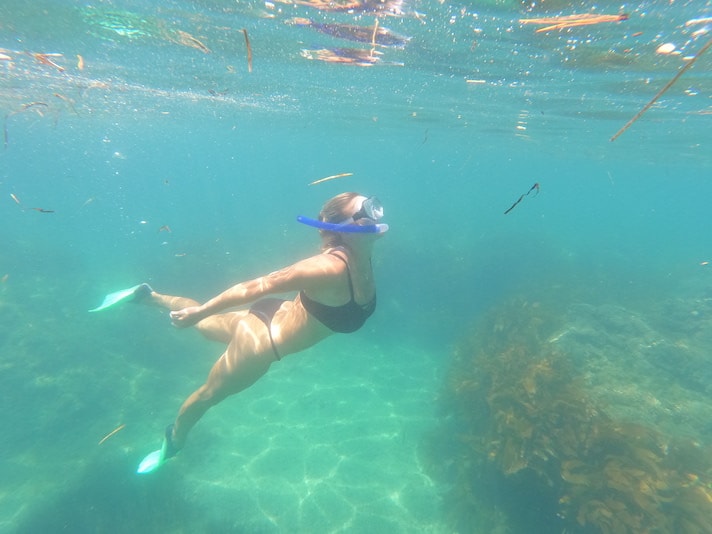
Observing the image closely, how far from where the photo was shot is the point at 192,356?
13.0 m

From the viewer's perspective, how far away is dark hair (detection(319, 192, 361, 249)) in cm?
411

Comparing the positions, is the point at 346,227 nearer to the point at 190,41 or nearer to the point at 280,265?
the point at 190,41

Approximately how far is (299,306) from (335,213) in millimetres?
1437

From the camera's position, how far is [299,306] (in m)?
4.88

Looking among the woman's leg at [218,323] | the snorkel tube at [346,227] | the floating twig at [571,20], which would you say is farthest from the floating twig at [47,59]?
the floating twig at [571,20]

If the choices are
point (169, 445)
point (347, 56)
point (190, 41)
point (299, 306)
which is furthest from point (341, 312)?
point (190, 41)

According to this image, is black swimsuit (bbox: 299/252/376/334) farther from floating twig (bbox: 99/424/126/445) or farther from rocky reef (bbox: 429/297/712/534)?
floating twig (bbox: 99/424/126/445)

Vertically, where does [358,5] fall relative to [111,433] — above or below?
above

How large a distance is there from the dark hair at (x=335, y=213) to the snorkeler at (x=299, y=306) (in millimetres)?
11

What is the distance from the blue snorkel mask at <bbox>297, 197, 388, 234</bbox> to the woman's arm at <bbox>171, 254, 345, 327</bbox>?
0.34m

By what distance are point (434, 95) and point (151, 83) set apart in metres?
15.2

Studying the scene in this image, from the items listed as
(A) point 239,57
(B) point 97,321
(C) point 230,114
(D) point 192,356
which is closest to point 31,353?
(B) point 97,321

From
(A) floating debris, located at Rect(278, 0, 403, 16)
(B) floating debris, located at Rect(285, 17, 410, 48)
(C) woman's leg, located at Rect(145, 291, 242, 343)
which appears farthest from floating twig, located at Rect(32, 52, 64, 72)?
(C) woman's leg, located at Rect(145, 291, 242, 343)

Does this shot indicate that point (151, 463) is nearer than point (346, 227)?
No
